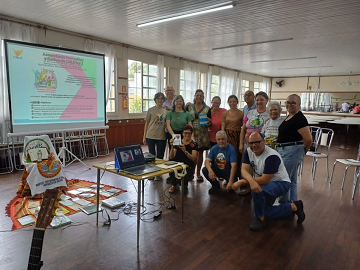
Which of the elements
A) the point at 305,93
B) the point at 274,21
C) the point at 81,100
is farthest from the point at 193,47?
the point at 305,93

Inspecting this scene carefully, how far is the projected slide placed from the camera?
3.50 meters

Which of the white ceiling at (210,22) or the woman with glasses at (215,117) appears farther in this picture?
the woman with glasses at (215,117)

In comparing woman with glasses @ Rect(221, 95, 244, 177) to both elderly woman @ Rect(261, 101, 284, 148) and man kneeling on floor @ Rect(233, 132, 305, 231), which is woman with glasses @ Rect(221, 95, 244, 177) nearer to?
elderly woman @ Rect(261, 101, 284, 148)

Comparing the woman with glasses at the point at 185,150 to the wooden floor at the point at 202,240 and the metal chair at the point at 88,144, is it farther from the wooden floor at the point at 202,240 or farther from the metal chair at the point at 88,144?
the metal chair at the point at 88,144

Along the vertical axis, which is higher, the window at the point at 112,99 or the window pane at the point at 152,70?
the window pane at the point at 152,70

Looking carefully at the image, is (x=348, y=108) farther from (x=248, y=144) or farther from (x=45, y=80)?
(x=45, y=80)

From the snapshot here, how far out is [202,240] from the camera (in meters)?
2.27

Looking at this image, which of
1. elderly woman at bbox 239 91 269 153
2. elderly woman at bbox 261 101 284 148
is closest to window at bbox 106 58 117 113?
elderly woman at bbox 239 91 269 153

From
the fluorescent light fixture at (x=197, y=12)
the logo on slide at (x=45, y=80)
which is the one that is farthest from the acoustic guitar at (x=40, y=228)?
the fluorescent light fixture at (x=197, y=12)

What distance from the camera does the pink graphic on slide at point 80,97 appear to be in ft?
13.2

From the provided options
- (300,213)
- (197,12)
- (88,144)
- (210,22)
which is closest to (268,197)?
(300,213)

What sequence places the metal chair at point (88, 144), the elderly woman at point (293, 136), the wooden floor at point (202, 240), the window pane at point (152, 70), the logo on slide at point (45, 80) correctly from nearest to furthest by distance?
the wooden floor at point (202, 240) → the elderly woman at point (293, 136) → the logo on slide at point (45, 80) → the metal chair at point (88, 144) → the window pane at point (152, 70)

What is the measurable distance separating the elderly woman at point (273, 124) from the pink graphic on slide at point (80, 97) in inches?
121

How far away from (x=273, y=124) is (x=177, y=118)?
4.50 feet
